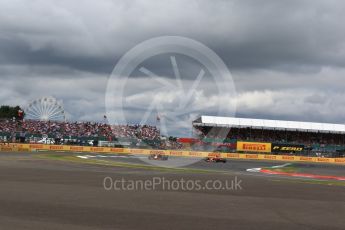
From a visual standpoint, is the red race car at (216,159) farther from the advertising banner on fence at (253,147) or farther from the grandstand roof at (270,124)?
the grandstand roof at (270,124)

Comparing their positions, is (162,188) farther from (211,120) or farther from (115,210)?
(211,120)

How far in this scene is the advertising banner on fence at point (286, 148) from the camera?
102 m

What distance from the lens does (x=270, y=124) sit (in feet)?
398

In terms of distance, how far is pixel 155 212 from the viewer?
13.3 metres

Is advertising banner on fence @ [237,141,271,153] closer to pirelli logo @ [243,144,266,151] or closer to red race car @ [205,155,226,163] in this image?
pirelli logo @ [243,144,266,151]

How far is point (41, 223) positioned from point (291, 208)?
7703mm

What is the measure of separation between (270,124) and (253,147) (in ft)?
77.5

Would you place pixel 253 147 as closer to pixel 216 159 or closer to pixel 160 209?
pixel 216 159

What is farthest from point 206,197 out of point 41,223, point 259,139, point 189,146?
point 259,139

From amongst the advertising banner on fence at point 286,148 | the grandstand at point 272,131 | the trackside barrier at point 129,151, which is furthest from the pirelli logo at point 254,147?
the trackside barrier at point 129,151

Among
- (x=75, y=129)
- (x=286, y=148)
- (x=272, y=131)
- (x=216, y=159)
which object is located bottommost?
(x=216, y=159)

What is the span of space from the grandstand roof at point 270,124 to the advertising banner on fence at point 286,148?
1279cm

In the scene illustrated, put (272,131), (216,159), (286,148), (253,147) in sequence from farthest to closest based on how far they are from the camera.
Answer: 1. (272,131)
2. (286,148)
3. (253,147)
4. (216,159)

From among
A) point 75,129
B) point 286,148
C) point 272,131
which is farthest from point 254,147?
point 75,129
